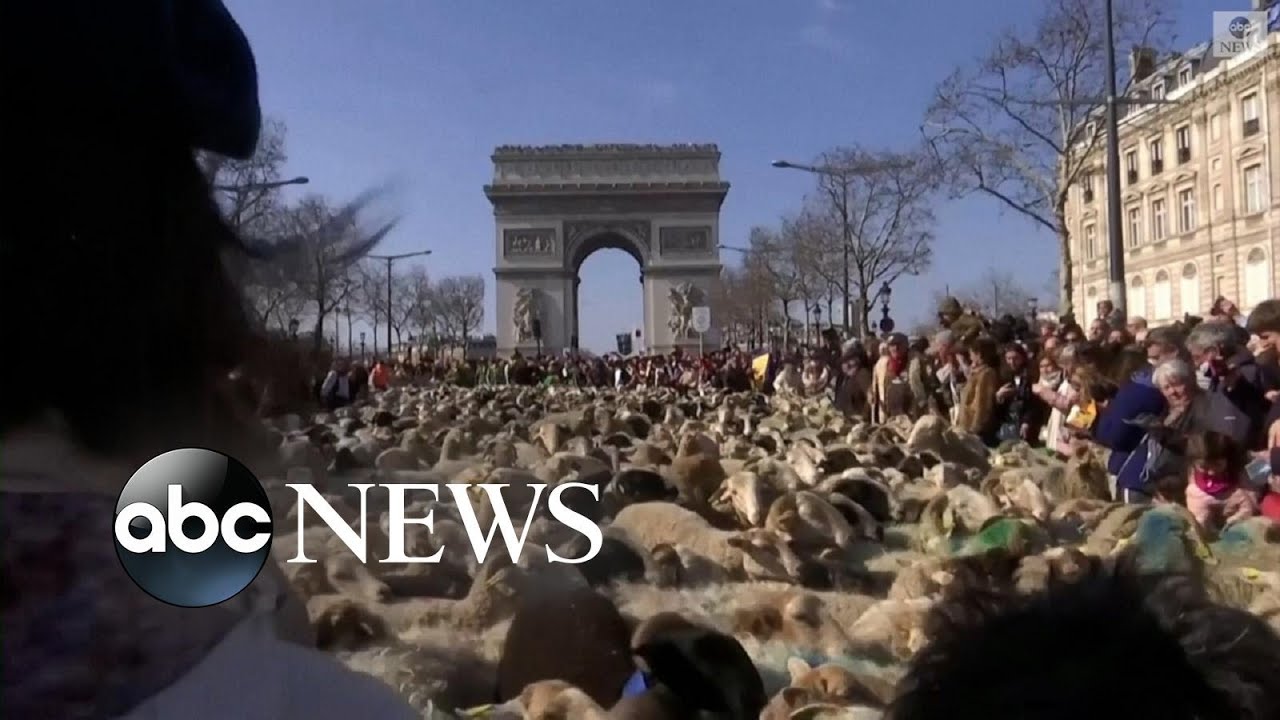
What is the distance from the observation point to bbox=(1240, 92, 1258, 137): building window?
3036 centimetres

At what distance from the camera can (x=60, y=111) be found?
0.73 meters

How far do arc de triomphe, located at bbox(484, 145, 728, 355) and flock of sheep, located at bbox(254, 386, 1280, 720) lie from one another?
41730mm

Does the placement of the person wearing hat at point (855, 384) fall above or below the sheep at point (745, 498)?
above

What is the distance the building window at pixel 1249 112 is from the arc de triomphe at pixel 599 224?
2149 centimetres

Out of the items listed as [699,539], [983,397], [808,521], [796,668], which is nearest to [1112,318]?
[983,397]

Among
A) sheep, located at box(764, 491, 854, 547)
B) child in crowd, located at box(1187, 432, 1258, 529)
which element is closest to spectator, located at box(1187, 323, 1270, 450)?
child in crowd, located at box(1187, 432, 1258, 529)

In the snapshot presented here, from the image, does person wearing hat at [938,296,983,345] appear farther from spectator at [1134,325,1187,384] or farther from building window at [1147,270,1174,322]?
building window at [1147,270,1174,322]

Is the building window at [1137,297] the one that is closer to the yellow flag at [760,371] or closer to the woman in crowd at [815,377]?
the yellow flag at [760,371]

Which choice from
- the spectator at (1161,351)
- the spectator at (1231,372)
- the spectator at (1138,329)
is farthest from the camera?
the spectator at (1138,329)

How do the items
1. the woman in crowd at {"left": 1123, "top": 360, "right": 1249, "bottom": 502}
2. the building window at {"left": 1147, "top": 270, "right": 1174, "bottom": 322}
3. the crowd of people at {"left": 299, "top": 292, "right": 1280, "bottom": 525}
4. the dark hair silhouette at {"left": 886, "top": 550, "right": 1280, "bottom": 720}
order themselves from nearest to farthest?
the dark hair silhouette at {"left": 886, "top": 550, "right": 1280, "bottom": 720}
the crowd of people at {"left": 299, "top": 292, "right": 1280, "bottom": 525}
the woman in crowd at {"left": 1123, "top": 360, "right": 1249, "bottom": 502}
the building window at {"left": 1147, "top": 270, "right": 1174, "bottom": 322}

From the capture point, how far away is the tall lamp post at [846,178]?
26353 millimetres

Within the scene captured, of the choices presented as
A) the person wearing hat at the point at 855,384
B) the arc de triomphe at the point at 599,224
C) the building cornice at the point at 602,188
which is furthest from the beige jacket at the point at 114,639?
the building cornice at the point at 602,188

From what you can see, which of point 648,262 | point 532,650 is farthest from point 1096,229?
point 532,650

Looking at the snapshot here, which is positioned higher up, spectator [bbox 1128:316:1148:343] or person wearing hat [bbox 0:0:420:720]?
spectator [bbox 1128:316:1148:343]
